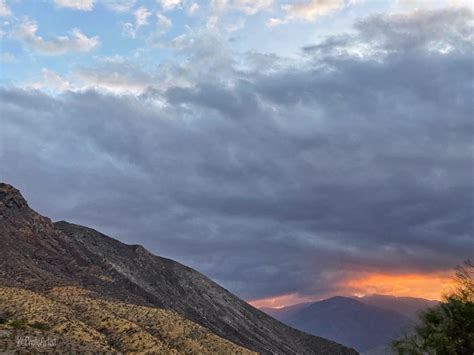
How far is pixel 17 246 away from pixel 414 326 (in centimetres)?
9759

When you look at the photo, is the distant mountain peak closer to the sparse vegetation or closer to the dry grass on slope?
the dry grass on slope

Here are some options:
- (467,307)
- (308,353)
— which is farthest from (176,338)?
(308,353)

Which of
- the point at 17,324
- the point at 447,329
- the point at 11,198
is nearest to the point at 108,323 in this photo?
the point at 17,324

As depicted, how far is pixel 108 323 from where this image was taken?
252 ft

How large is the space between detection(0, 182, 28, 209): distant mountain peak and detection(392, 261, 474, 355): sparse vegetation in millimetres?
124014

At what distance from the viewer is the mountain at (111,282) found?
92.5 m

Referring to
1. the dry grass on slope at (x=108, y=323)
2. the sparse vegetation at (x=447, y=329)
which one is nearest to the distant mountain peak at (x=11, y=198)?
the dry grass on slope at (x=108, y=323)

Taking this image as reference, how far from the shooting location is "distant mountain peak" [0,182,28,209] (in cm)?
14925

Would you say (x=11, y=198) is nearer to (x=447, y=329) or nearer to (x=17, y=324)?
(x=17, y=324)

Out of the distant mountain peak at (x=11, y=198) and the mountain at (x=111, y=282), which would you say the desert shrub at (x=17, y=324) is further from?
the distant mountain peak at (x=11, y=198)

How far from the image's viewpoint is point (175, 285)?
181875 millimetres

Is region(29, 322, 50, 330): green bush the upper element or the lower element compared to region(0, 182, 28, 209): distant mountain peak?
lower

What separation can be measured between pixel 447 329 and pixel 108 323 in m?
47.9

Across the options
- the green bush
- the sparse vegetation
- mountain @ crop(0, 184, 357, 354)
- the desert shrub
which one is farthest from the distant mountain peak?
the sparse vegetation
